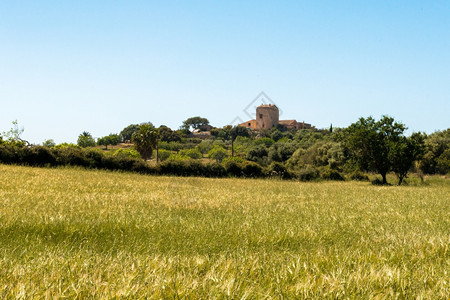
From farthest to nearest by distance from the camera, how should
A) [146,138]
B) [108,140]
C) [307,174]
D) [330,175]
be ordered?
[108,140]
[146,138]
[330,175]
[307,174]

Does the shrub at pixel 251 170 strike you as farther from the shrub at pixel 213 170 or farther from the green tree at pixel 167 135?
the green tree at pixel 167 135

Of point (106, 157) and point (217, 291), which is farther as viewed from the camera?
point (106, 157)

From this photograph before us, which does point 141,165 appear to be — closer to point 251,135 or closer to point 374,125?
point 374,125

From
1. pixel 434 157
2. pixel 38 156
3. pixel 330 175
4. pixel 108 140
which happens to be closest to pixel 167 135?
pixel 108 140

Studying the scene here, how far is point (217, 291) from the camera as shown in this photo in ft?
8.76

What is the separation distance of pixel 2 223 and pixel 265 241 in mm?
5537

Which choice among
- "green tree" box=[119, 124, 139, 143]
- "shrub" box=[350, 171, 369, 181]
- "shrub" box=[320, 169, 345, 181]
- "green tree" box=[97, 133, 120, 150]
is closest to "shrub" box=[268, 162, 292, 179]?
"shrub" box=[320, 169, 345, 181]

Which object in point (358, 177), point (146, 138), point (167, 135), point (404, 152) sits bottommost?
point (358, 177)

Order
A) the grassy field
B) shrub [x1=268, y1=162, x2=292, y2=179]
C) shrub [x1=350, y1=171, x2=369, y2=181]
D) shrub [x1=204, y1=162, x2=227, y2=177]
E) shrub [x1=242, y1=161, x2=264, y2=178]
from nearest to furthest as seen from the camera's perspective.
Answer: the grassy field < shrub [x1=204, y1=162, x2=227, y2=177] < shrub [x1=242, y1=161, x2=264, y2=178] < shrub [x1=268, y1=162, x2=292, y2=179] < shrub [x1=350, y1=171, x2=369, y2=181]

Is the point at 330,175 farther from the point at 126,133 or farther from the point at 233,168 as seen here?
the point at 126,133

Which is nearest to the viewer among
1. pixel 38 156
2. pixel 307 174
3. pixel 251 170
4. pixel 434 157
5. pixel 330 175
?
pixel 38 156

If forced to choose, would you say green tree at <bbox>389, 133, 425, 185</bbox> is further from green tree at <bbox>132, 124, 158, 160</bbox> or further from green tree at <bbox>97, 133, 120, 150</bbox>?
green tree at <bbox>97, 133, 120, 150</bbox>

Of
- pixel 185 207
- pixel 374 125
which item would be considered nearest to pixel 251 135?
pixel 374 125

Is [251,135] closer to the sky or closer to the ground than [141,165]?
closer to the sky
